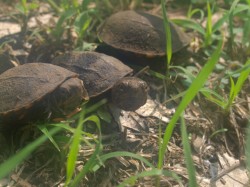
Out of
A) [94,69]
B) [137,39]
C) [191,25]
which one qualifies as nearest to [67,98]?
[94,69]

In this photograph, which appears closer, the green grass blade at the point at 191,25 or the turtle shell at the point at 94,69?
the turtle shell at the point at 94,69

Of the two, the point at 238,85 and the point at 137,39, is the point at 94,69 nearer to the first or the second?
the point at 137,39

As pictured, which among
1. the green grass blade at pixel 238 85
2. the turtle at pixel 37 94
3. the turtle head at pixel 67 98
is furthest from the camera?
Result: the green grass blade at pixel 238 85


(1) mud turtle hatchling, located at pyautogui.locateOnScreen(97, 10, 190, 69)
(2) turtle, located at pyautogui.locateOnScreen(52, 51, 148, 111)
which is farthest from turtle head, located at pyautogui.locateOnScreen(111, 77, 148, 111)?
(1) mud turtle hatchling, located at pyautogui.locateOnScreen(97, 10, 190, 69)

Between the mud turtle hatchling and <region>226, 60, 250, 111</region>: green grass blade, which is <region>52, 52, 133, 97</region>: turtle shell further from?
<region>226, 60, 250, 111</region>: green grass blade

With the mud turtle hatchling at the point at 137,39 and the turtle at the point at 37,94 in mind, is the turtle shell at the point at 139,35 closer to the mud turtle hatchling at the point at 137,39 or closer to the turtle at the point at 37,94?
the mud turtle hatchling at the point at 137,39

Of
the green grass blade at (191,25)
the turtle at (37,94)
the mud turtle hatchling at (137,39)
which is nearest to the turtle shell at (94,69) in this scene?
the turtle at (37,94)
